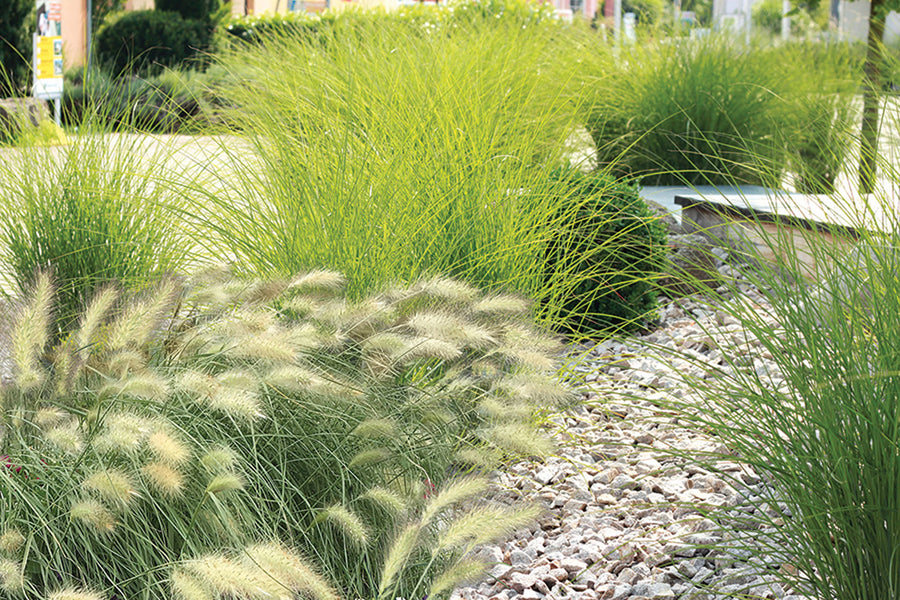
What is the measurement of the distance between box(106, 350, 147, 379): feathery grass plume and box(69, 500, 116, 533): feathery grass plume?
38 centimetres

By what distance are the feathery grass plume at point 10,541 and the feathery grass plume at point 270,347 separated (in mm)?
494

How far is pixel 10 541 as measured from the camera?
1.51 meters

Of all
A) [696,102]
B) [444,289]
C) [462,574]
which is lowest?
[462,574]

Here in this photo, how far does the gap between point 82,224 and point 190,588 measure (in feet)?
7.60

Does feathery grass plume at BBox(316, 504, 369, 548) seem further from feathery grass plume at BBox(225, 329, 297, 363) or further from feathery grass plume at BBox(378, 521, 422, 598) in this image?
feathery grass plume at BBox(225, 329, 297, 363)

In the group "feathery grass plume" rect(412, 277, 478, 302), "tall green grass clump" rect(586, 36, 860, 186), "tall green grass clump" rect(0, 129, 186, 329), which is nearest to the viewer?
"feathery grass plume" rect(412, 277, 478, 302)

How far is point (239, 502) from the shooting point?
168 cm

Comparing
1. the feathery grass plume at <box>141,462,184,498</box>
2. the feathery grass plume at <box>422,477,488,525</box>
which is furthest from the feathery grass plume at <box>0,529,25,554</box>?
the feathery grass plume at <box>422,477,488,525</box>

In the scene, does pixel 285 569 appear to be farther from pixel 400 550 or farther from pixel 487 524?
pixel 487 524

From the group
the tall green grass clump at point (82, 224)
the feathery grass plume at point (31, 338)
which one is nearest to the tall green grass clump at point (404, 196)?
the tall green grass clump at point (82, 224)

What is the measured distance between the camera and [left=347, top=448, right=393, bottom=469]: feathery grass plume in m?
1.76

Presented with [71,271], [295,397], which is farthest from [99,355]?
[71,271]

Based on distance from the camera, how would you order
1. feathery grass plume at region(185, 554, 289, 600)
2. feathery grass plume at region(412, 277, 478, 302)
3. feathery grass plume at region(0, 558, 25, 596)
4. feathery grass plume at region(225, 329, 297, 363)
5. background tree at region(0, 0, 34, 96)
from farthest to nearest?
background tree at region(0, 0, 34, 96) → feathery grass plume at region(412, 277, 478, 302) → feathery grass plume at region(225, 329, 297, 363) → feathery grass plume at region(0, 558, 25, 596) → feathery grass plume at region(185, 554, 289, 600)

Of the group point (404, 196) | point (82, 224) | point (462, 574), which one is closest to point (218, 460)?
point (462, 574)
